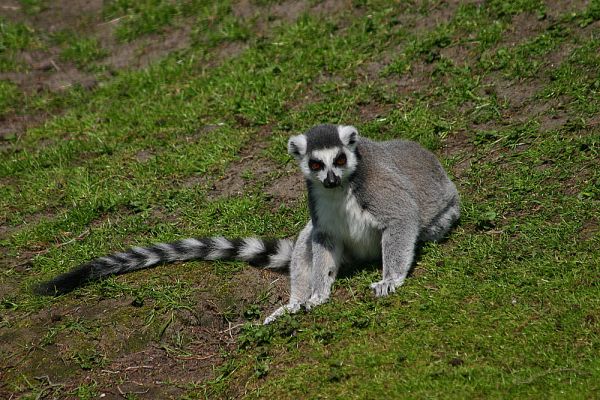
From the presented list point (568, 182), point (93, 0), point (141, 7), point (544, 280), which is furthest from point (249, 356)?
point (93, 0)

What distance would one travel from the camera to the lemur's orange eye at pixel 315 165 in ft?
18.9

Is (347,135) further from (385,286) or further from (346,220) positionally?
(385,286)

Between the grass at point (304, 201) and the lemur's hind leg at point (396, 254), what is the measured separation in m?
Answer: 0.10

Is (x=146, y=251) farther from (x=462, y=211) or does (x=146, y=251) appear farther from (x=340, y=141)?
(x=462, y=211)

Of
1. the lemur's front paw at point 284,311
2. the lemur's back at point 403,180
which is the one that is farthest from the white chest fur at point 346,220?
the lemur's front paw at point 284,311

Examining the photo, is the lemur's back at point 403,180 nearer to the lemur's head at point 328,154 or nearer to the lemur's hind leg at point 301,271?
the lemur's head at point 328,154

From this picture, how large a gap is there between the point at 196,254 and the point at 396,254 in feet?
5.92

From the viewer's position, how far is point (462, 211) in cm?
659

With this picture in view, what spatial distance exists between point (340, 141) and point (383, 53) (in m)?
3.95

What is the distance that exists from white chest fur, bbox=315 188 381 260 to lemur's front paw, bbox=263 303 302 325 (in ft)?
2.03

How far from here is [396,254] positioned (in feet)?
18.8

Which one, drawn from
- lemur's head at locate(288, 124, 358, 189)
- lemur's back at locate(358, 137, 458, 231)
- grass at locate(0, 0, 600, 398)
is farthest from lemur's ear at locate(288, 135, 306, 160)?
grass at locate(0, 0, 600, 398)

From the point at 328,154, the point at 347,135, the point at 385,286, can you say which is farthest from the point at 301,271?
the point at 347,135

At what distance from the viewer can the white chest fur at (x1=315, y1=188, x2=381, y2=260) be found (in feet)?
19.4
